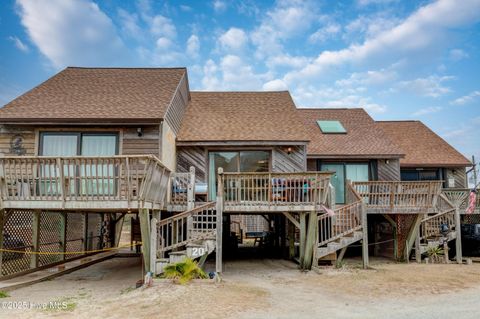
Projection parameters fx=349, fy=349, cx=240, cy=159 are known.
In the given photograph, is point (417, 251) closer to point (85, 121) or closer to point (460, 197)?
point (460, 197)

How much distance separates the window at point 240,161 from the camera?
1339 cm

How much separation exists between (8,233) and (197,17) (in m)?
18.2

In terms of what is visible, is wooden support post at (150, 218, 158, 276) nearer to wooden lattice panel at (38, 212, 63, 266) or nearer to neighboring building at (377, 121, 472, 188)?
wooden lattice panel at (38, 212, 63, 266)

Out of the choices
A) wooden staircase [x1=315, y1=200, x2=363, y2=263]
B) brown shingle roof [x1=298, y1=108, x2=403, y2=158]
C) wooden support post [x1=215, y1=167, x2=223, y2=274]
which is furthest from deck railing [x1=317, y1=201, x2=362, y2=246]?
wooden support post [x1=215, y1=167, x2=223, y2=274]

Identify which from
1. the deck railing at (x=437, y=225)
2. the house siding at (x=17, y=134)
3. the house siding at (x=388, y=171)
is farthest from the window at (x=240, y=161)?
the deck railing at (x=437, y=225)

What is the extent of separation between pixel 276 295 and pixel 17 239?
902cm

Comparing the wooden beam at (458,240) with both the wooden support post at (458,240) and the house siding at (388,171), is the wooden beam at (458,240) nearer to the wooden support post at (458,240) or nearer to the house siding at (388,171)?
the wooden support post at (458,240)

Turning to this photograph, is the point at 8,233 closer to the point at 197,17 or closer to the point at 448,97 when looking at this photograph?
the point at 197,17

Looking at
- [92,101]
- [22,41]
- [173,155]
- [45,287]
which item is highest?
[22,41]

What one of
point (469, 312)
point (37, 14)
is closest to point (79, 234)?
point (37, 14)

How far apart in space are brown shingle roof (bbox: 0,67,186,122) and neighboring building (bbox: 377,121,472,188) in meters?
12.0

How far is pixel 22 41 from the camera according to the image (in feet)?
114

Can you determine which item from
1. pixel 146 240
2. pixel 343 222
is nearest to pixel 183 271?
pixel 146 240

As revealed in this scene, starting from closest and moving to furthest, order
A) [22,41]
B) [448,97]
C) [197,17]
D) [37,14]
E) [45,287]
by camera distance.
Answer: [45,287]
[37,14]
[197,17]
[448,97]
[22,41]
